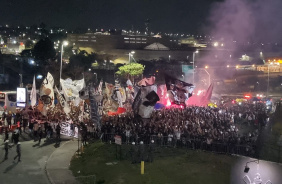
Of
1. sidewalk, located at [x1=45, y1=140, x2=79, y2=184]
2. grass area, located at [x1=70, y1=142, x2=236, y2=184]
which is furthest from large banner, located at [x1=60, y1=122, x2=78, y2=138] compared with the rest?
grass area, located at [x1=70, y1=142, x2=236, y2=184]

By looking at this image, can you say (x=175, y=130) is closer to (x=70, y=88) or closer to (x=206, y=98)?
(x=70, y=88)

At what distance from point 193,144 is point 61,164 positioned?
28.3ft

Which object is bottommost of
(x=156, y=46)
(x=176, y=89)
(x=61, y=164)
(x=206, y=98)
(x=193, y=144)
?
(x=61, y=164)

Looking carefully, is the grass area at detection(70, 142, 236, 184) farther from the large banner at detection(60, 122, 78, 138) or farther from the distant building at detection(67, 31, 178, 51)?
the distant building at detection(67, 31, 178, 51)

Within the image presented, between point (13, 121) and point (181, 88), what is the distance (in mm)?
15296

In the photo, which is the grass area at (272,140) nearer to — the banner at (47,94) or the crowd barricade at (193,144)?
the crowd barricade at (193,144)

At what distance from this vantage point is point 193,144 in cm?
2067

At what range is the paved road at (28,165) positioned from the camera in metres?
15.2

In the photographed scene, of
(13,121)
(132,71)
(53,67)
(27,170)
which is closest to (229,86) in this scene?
(132,71)

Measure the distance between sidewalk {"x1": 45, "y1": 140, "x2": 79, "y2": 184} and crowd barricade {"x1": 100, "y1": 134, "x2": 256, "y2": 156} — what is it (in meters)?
2.52

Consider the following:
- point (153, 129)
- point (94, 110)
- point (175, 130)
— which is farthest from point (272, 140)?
point (94, 110)

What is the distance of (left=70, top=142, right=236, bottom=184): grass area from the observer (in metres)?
16.0

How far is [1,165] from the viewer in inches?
663

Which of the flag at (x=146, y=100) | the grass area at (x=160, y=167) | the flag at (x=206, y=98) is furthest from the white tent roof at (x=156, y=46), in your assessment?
the grass area at (x=160, y=167)
